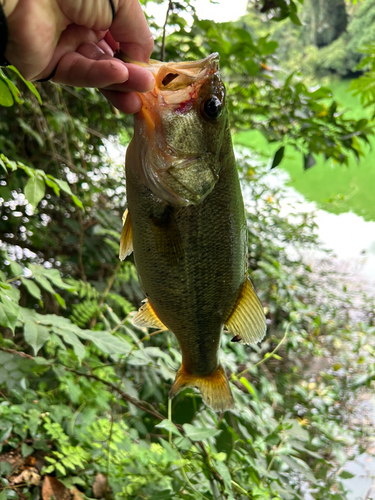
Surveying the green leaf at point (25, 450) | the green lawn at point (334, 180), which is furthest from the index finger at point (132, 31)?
the green lawn at point (334, 180)

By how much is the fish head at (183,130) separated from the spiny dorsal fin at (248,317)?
0.94ft

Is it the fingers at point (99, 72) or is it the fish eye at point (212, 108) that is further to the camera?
the fish eye at point (212, 108)

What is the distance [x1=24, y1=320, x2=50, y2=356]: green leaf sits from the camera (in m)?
1.15

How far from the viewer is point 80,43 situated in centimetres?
91

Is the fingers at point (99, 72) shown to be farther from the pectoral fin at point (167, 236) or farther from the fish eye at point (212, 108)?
the pectoral fin at point (167, 236)

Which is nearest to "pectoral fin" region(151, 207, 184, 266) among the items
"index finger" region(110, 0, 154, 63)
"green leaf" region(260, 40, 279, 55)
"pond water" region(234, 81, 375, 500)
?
"index finger" region(110, 0, 154, 63)

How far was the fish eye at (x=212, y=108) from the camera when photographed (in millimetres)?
863

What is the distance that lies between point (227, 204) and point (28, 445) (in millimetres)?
1245

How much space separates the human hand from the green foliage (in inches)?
8.0

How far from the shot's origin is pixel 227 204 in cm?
93

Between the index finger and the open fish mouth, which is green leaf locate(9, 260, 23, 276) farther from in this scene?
the index finger

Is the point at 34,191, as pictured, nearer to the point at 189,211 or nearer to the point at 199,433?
the point at 189,211

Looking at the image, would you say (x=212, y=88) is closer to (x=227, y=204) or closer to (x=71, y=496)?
(x=227, y=204)

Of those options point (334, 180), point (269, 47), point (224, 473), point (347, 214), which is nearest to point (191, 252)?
point (224, 473)
